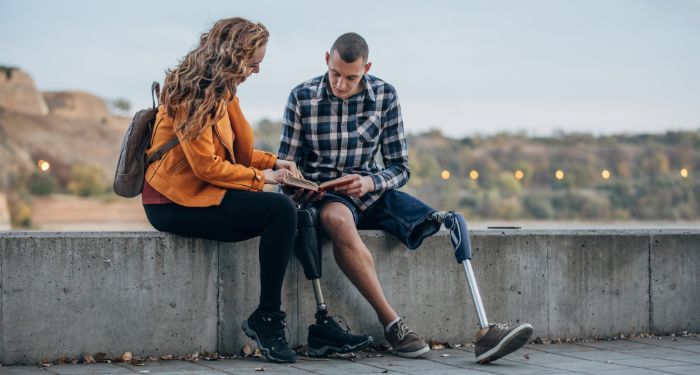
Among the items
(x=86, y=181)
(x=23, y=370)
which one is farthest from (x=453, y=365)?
(x=86, y=181)

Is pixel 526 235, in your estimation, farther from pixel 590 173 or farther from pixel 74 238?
pixel 590 173

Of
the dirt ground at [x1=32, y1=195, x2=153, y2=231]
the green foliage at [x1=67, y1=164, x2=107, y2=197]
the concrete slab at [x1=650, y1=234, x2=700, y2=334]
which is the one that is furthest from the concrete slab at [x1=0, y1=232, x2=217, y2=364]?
the green foliage at [x1=67, y1=164, x2=107, y2=197]

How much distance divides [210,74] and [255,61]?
0.90 feet

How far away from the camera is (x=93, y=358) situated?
5.98m

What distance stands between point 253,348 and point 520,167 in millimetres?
99105

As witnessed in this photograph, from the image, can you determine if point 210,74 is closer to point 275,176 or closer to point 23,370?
point 275,176

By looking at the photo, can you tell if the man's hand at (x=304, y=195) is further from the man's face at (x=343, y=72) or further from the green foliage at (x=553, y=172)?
the green foliage at (x=553, y=172)

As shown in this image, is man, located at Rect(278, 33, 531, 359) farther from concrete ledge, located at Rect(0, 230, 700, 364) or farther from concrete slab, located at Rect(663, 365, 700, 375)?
concrete slab, located at Rect(663, 365, 700, 375)

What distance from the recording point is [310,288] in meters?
6.56

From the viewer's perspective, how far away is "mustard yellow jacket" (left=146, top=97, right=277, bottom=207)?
5.79 metres

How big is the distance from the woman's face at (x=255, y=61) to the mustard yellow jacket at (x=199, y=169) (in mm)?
199

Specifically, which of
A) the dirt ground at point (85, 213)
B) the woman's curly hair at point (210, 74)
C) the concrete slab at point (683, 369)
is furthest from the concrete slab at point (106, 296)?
the dirt ground at point (85, 213)

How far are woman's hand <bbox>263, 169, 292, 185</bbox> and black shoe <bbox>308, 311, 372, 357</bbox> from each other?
770 mm

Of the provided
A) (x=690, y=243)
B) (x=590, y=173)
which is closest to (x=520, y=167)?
(x=590, y=173)
